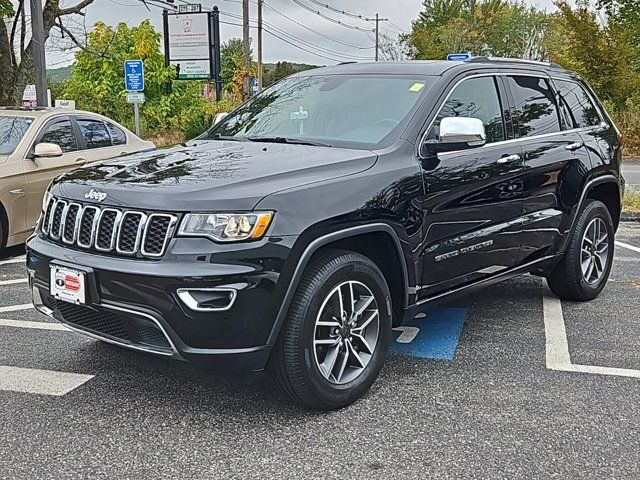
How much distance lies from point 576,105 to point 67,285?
13.4 feet

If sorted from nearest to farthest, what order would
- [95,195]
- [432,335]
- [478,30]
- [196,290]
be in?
[196,290] → [95,195] → [432,335] → [478,30]

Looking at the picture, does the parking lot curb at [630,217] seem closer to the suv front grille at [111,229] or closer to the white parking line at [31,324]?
the white parking line at [31,324]

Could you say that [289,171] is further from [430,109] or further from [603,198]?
[603,198]

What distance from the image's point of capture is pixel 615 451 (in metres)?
3.26

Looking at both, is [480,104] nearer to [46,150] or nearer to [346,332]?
[346,332]

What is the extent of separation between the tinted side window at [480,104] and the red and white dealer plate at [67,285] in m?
2.27

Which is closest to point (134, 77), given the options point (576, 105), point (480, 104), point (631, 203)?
point (631, 203)

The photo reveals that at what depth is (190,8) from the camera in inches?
1021

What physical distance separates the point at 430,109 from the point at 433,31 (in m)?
55.9

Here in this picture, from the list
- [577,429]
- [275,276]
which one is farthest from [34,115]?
[577,429]

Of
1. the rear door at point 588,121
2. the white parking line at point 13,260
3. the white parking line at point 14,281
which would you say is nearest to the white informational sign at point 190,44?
the white parking line at point 13,260

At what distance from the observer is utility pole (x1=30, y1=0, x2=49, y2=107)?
42.2 ft

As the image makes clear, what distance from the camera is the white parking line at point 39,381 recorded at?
3.91m

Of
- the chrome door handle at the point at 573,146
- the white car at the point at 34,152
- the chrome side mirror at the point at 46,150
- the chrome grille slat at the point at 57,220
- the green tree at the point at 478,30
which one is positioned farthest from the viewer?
the green tree at the point at 478,30
